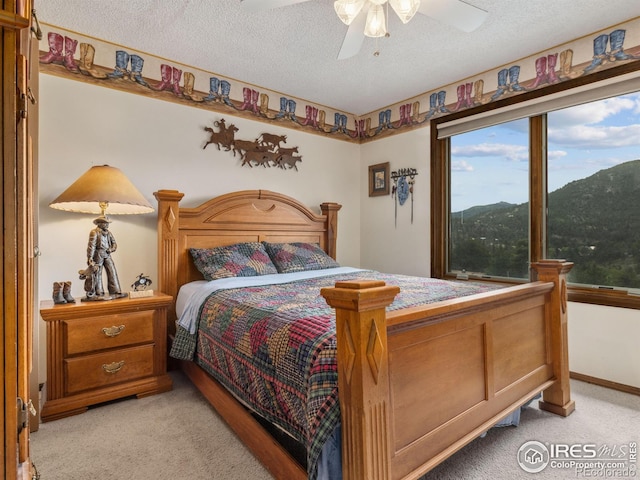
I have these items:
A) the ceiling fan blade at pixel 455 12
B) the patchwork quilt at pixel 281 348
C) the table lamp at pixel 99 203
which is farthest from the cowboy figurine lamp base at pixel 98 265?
the ceiling fan blade at pixel 455 12

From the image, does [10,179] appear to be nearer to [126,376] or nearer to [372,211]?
[126,376]

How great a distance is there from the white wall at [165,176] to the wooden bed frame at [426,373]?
41cm

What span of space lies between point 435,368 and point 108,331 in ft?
6.37

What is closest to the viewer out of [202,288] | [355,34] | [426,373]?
[426,373]

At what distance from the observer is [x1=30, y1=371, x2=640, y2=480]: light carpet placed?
1600 mm

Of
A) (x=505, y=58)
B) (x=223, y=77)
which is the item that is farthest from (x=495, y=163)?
(x=223, y=77)

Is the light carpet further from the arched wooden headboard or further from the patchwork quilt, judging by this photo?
the arched wooden headboard

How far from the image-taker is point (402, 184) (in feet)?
12.6

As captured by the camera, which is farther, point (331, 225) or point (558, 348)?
point (331, 225)

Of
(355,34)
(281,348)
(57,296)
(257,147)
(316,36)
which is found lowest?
(281,348)

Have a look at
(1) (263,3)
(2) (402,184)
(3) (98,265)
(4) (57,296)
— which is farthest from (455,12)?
(4) (57,296)

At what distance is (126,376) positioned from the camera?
2277 mm

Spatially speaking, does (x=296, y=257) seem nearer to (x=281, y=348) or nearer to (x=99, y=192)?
(x=99, y=192)

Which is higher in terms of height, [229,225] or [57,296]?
[229,225]
